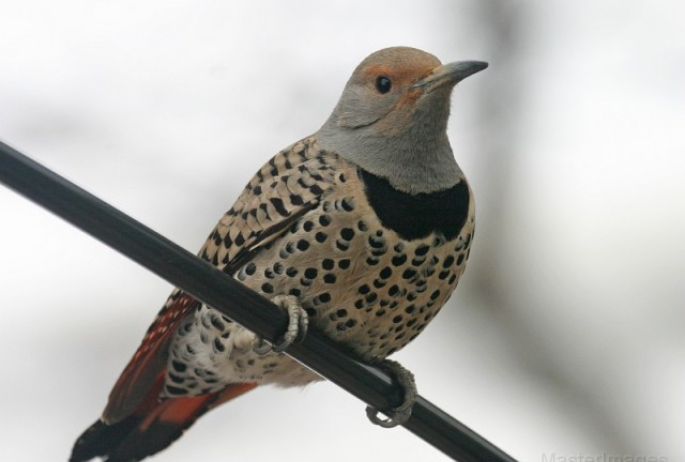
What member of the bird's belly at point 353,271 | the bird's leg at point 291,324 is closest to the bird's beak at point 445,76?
the bird's belly at point 353,271

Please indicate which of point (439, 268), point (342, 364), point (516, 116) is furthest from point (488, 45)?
point (342, 364)

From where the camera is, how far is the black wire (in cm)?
223

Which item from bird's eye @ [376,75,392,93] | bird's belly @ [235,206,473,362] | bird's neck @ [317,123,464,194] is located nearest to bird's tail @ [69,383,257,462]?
bird's belly @ [235,206,473,362]

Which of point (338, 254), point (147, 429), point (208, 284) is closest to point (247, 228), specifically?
point (338, 254)

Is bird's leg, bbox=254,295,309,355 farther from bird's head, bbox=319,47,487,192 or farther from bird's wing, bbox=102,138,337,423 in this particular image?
bird's head, bbox=319,47,487,192

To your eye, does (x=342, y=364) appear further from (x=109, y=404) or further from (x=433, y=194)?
(x=109, y=404)

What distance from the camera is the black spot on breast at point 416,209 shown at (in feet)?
11.8

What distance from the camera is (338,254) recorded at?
354 centimetres

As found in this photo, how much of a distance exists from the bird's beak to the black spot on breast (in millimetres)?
324

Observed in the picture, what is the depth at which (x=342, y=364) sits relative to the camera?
9.31 ft

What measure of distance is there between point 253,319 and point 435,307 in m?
1.31

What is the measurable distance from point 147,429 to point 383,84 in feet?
4.38

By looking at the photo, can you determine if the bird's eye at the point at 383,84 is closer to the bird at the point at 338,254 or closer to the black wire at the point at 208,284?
the bird at the point at 338,254

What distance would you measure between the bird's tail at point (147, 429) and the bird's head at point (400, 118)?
0.87m
